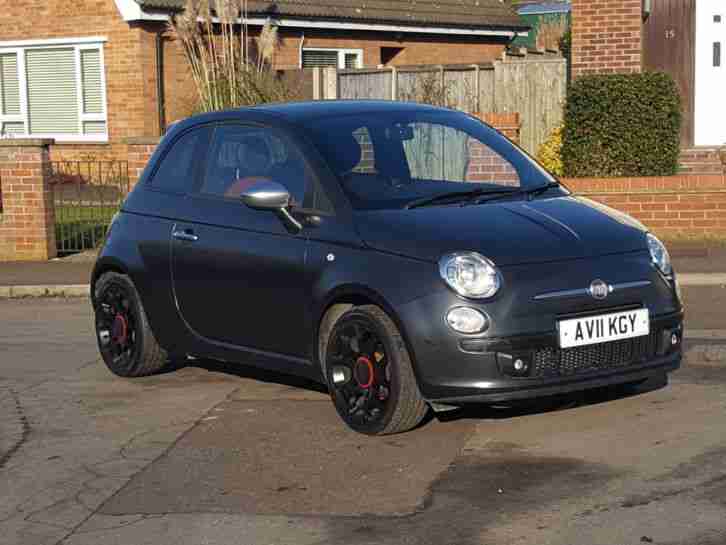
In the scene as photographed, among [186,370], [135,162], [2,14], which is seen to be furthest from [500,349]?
[2,14]

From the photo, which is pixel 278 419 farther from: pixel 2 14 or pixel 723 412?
pixel 2 14

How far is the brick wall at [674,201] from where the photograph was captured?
1472cm

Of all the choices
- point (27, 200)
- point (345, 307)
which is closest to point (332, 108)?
point (345, 307)

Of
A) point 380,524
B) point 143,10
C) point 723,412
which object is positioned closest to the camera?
point 380,524

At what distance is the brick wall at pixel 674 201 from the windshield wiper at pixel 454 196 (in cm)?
716

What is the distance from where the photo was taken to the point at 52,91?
25.6 m

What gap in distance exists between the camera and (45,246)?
16.3 m

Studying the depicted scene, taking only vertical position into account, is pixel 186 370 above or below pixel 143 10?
below

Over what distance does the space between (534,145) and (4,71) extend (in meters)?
10.7

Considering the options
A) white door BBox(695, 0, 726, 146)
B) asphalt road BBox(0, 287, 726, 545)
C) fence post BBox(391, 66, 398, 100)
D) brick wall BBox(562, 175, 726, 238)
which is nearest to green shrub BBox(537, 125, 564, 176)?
brick wall BBox(562, 175, 726, 238)

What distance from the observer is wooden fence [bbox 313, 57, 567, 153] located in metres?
20.2

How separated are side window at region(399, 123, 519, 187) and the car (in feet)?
0.04

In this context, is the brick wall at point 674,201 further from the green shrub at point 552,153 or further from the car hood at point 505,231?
the car hood at point 505,231

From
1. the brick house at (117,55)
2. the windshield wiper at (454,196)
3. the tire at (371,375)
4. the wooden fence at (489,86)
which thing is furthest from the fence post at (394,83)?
the tire at (371,375)
